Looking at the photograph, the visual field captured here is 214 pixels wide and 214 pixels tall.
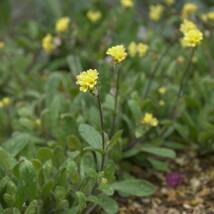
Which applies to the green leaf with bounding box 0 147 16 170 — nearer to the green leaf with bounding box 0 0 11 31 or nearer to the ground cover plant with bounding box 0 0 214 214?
the ground cover plant with bounding box 0 0 214 214

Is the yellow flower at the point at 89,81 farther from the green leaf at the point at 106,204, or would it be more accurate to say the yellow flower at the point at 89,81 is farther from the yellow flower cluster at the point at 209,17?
the yellow flower cluster at the point at 209,17

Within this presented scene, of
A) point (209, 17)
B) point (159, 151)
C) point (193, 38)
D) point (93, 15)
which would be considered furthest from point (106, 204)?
point (93, 15)

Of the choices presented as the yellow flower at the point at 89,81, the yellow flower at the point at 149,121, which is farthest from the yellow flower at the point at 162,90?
the yellow flower at the point at 89,81

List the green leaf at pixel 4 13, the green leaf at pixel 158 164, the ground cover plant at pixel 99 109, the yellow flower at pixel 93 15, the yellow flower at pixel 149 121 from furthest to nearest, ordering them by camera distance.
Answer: the green leaf at pixel 4 13, the yellow flower at pixel 93 15, the green leaf at pixel 158 164, the yellow flower at pixel 149 121, the ground cover plant at pixel 99 109

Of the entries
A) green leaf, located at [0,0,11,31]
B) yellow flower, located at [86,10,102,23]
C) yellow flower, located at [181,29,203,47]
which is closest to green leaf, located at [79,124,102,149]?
yellow flower, located at [181,29,203,47]

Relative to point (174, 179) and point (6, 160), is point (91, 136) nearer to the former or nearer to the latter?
point (6, 160)

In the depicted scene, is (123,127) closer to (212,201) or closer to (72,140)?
(72,140)

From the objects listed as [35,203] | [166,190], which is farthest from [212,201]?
[35,203]
